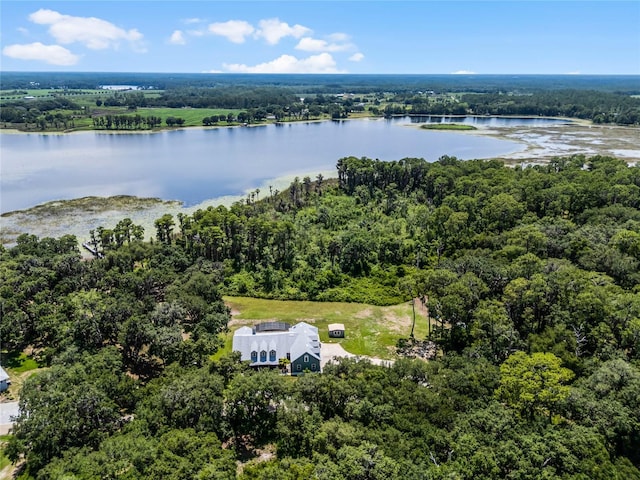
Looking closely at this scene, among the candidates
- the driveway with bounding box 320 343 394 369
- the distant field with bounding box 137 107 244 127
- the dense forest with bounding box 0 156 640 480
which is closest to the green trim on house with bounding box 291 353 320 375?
the driveway with bounding box 320 343 394 369

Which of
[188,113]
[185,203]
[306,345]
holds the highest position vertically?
[188,113]

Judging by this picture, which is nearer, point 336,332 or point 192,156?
point 336,332

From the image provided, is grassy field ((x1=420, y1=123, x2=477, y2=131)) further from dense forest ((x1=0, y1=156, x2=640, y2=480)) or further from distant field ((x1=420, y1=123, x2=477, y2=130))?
dense forest ((x1=0, y1=156, x2=640, y2=480))

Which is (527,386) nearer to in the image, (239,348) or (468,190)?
(239,348)

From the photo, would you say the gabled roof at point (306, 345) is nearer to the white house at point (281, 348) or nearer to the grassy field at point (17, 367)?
the white house at point (281, 348)

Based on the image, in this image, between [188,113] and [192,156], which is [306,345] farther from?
[188,113]

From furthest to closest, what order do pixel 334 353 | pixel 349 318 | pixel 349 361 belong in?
pixel 349 318 → pixel 334 353 → pixel 349 361

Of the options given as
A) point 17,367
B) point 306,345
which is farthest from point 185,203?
point 306,345

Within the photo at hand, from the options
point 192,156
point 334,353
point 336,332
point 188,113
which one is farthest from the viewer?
point 188,113

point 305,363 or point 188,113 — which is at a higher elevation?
point 188,113
